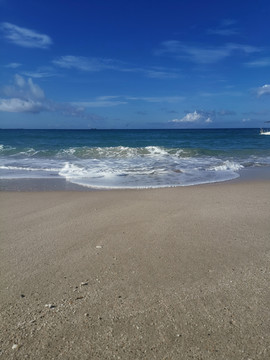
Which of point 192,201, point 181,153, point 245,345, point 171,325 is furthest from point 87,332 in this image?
point 181,153

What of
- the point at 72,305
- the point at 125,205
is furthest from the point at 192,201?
Answer: the point at 72,305

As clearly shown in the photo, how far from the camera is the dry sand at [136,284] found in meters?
2.18

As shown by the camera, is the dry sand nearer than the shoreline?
Yes

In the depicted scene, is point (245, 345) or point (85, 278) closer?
point (245, 345)

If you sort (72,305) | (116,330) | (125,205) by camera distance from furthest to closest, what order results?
(125,205) → (72,305) → (116,330)

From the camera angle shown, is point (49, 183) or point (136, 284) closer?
point (136, 284)

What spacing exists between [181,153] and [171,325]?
2137cm

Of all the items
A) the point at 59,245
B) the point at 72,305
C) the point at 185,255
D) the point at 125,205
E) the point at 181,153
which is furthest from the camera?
the point at 181,153

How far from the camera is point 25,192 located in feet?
26.1

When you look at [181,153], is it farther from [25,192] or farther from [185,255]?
[185,255]

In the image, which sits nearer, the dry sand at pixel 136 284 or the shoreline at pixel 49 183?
the dry sand at pixel 136 284

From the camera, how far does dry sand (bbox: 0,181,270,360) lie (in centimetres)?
218

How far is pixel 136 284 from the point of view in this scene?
2994mm

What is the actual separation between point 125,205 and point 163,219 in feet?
4.37
